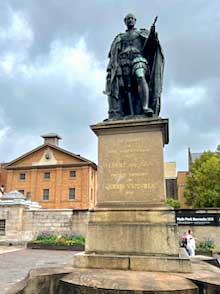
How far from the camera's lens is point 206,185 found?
36.1 m

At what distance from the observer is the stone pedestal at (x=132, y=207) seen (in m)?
4.98

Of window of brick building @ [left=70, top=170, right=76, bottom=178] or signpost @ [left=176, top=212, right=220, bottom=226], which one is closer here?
signpost @ [left=176, top=212, right=220, bottom=226]

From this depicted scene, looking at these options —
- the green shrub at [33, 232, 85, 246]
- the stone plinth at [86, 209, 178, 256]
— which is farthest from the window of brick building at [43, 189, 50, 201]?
the stone plinth at [86, 209, 178, 256]

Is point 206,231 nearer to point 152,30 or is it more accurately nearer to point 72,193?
point 152,30

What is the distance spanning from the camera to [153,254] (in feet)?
16.4

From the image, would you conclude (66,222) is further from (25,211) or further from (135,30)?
(135,30)

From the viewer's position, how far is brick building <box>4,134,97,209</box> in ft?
153

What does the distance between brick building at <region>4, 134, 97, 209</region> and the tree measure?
54.3ft

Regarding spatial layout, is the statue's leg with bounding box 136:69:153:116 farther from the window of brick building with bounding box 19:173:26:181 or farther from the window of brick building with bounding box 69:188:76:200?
the window of brick building with bounding box 19:173:26:181

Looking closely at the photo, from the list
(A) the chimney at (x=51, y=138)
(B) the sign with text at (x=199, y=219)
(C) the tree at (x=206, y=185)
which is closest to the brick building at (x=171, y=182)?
(A) the chimney at (x=51, y=138)

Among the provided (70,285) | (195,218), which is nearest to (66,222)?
(195,218)

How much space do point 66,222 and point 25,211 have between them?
3921 mm

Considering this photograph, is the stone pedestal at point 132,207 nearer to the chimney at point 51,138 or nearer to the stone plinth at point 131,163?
the stone plinth at point 131,163

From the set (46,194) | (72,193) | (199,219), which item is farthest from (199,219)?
(46,194)
